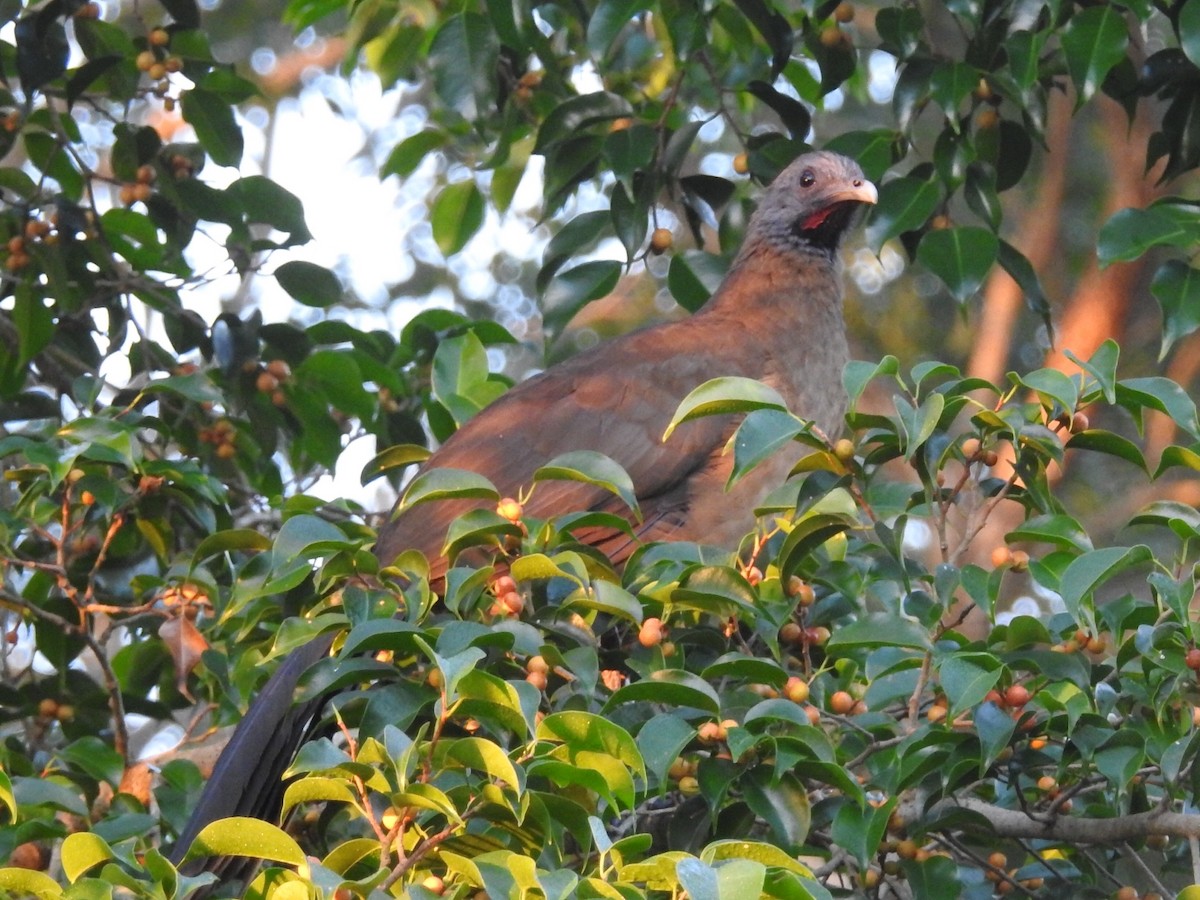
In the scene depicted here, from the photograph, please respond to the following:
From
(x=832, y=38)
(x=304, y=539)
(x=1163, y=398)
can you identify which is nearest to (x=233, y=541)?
(x=304, y=539)

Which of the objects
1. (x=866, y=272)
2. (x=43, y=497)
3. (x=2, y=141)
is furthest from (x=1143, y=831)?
(x=866, y=272)

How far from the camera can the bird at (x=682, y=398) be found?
11.9ft

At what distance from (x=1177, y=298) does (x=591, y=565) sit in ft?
4.01

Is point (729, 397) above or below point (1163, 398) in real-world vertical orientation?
above

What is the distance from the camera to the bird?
3.62m

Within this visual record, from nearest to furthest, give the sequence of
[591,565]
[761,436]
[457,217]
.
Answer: [761,436] → [591,565] → [457,217]

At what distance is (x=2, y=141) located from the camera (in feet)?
12.1

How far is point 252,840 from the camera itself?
66.6 inches

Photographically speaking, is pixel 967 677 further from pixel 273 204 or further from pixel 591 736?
pixel 273 204

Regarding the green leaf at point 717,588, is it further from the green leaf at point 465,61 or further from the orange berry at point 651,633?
the green leaf at point 465,61

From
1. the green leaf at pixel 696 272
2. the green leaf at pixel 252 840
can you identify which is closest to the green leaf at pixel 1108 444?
the green leaf at pixel 252 840

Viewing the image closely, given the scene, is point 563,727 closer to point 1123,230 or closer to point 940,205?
point 1123,230

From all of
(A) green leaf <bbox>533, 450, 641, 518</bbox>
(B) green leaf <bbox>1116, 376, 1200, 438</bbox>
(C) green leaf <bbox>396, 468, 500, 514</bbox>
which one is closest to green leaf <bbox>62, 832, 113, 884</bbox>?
(C) green leaf <bbox>396, 468, 500, 514</bbox>

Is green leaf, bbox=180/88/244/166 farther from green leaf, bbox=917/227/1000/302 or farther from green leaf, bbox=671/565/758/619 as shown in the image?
green leaf, bbox=671/565/758/619
